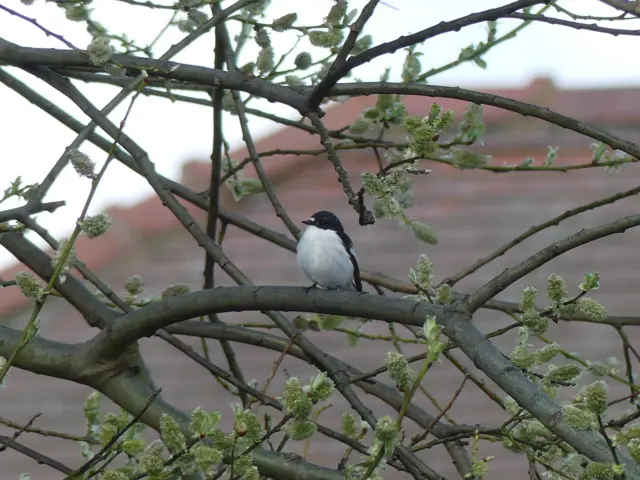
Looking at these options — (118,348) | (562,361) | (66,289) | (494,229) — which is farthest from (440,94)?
(494,229)

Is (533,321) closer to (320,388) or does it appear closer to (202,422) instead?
(320,388)

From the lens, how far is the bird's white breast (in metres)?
3.63

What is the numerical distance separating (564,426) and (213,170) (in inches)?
71.4

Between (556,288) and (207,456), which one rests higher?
(556,288)

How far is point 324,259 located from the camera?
12.1 feet

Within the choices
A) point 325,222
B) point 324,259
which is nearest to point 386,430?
point 324,259

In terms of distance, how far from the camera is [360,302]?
211 centimetres

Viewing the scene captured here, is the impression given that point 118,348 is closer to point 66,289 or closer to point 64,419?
point 66,289

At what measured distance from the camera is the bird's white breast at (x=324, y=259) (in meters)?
3.63

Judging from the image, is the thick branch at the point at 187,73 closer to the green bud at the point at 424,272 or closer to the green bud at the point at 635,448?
the green bud at the point at 424,272

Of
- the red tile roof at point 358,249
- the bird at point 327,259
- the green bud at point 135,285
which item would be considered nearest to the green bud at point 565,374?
the bird at point 327,259

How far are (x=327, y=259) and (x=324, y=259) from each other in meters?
0.02

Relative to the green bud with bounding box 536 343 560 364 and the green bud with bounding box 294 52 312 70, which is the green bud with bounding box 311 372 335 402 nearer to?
the green bud with bounding box 536 343 560 364

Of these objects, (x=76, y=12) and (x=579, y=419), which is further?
(x=76, y=12)
